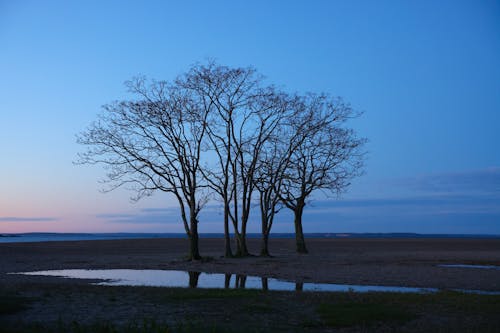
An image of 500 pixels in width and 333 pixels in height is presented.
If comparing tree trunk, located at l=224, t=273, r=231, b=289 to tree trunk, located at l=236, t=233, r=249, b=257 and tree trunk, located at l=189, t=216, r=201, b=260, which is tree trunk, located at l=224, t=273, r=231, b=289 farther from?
tree trunk, located at l=236, t=233, r=249, b=257

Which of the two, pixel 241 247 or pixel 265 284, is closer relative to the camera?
pixel 265 284

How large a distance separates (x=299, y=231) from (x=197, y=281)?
22.0 meters

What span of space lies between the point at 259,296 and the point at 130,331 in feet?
19.9

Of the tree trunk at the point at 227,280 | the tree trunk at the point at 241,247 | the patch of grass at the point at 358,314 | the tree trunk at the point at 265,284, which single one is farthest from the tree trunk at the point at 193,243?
the patch of grass at the point at 358,314

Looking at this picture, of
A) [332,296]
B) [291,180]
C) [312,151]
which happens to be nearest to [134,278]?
[332,296]

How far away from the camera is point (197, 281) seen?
2211 centimetres

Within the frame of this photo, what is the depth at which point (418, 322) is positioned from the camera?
12016 mm

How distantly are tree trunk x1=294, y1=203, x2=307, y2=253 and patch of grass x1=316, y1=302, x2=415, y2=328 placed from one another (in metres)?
28.6

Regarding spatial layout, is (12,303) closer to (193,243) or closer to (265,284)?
(265,284)

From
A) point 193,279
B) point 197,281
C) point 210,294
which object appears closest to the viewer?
point 210,294

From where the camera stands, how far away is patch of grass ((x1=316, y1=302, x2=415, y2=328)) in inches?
476

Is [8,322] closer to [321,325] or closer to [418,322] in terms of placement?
[321,325]

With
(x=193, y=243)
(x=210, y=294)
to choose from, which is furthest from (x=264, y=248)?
(x=210, y=294)

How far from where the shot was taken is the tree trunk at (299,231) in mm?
42781
